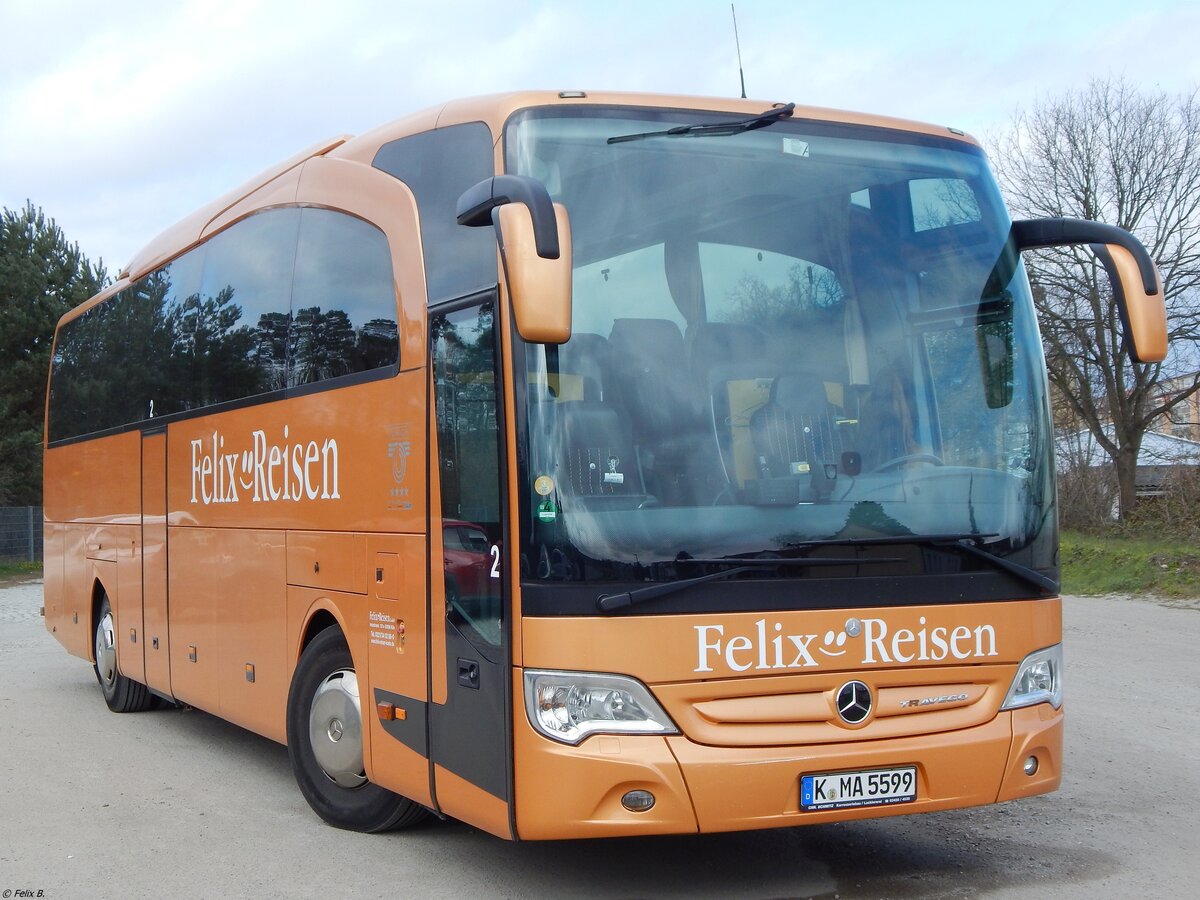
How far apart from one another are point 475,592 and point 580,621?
587 millimetres

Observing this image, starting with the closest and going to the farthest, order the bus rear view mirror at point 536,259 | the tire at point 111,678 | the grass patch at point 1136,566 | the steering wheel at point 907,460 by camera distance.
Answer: the bus rear view mirror at point 536,259 < the steering wheel at point 907,460 < the tire at point 111,678 < the grass patch at point 1136,566

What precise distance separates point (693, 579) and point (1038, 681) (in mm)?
1693

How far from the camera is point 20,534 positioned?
3547 cm

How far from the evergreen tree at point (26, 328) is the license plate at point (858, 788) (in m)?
A: 32.9

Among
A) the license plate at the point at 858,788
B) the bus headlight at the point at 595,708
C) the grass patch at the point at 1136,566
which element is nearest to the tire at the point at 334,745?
the bus headlight at the point at 595,708

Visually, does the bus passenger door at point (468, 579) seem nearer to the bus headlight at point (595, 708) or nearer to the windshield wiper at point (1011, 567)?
the bus headlight at point (595, 708)

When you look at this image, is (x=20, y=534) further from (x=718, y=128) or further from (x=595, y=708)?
(x=595, y=708)

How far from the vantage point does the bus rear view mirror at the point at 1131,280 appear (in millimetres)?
5750

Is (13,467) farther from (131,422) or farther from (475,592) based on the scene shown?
(475,592)

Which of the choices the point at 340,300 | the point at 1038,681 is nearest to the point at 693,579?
the point at 1038,681

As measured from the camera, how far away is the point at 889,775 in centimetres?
516

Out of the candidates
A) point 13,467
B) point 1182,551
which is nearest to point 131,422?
point 1182,551

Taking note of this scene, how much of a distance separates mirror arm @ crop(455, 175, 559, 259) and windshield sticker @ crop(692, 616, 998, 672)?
61.3 inches

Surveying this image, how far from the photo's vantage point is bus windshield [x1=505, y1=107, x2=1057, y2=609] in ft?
16.6
